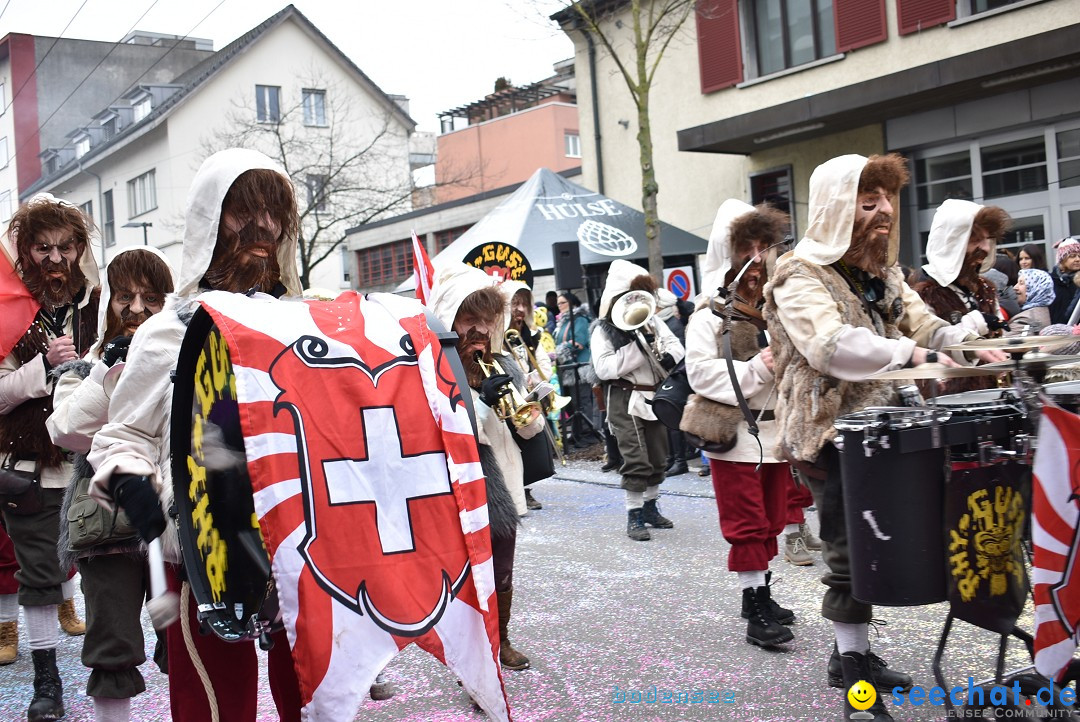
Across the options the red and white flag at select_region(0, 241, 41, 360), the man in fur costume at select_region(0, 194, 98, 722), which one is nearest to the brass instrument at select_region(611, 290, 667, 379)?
the man in fur costume at select_region(0, 194, 98, 722)

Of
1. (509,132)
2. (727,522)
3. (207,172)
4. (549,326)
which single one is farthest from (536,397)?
(509,132)

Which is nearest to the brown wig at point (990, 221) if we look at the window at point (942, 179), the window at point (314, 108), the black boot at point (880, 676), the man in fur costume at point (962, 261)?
the man in fur costume at point (962, 261)

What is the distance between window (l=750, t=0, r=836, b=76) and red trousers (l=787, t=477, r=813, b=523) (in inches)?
424

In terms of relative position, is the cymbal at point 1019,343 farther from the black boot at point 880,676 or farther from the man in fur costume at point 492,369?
the man in fur costume at point 492,369

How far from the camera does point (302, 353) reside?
2.31 metres

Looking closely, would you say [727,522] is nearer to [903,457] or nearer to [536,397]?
[536,397]

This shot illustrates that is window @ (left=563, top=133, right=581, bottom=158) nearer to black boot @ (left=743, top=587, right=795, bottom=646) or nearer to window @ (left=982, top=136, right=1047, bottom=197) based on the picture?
window @ (left=982, top=136, right=1047, bottom=197)

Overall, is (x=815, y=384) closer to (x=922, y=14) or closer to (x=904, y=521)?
(x=904, y=521)

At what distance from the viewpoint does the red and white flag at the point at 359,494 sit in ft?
7.18

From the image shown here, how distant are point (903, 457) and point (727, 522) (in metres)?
1.96

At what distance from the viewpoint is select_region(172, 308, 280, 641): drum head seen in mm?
2391

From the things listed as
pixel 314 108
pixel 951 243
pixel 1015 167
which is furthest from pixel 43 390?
pixel 314 108

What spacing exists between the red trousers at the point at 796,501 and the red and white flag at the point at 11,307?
4320 mm

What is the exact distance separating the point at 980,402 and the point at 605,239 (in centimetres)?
1137
